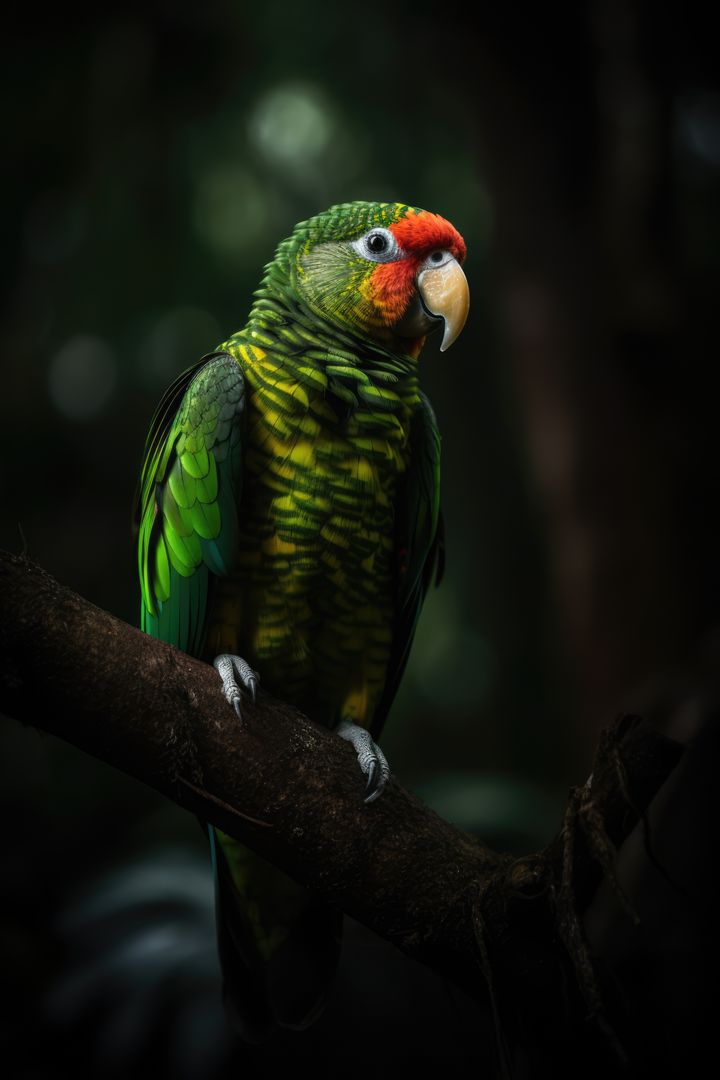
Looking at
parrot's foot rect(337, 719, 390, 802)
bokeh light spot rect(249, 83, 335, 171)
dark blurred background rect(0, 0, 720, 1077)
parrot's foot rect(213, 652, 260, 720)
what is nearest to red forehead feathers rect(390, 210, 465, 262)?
parrot's foot rect(213, 652, 260, 720)

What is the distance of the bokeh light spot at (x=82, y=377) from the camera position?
358 centimetres

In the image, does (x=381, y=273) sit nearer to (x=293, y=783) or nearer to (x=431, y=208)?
(x=293, y=783)

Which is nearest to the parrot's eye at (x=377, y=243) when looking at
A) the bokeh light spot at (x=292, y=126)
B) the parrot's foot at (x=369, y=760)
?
the parrot's foot at (x=369, y=760)

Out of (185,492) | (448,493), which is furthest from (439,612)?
(185,492)

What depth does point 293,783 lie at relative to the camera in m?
1.52

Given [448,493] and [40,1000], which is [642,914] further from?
[448,493]

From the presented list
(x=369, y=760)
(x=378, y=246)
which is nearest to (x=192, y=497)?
(x=369, y=760)

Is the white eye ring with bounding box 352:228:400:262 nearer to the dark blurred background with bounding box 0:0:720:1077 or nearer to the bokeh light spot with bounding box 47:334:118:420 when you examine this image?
the dark blurred background with bounding box 0:0:720:1077

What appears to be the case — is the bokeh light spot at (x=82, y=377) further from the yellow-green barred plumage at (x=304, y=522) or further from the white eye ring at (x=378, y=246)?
the white eye ring at (x=378, y=246)

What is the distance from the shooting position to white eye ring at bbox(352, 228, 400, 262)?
1.96m

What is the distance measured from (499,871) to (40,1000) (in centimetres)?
113

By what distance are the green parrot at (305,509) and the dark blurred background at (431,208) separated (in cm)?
62

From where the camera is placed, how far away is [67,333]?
3.67 meters

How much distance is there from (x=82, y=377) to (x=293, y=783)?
2.69 m
